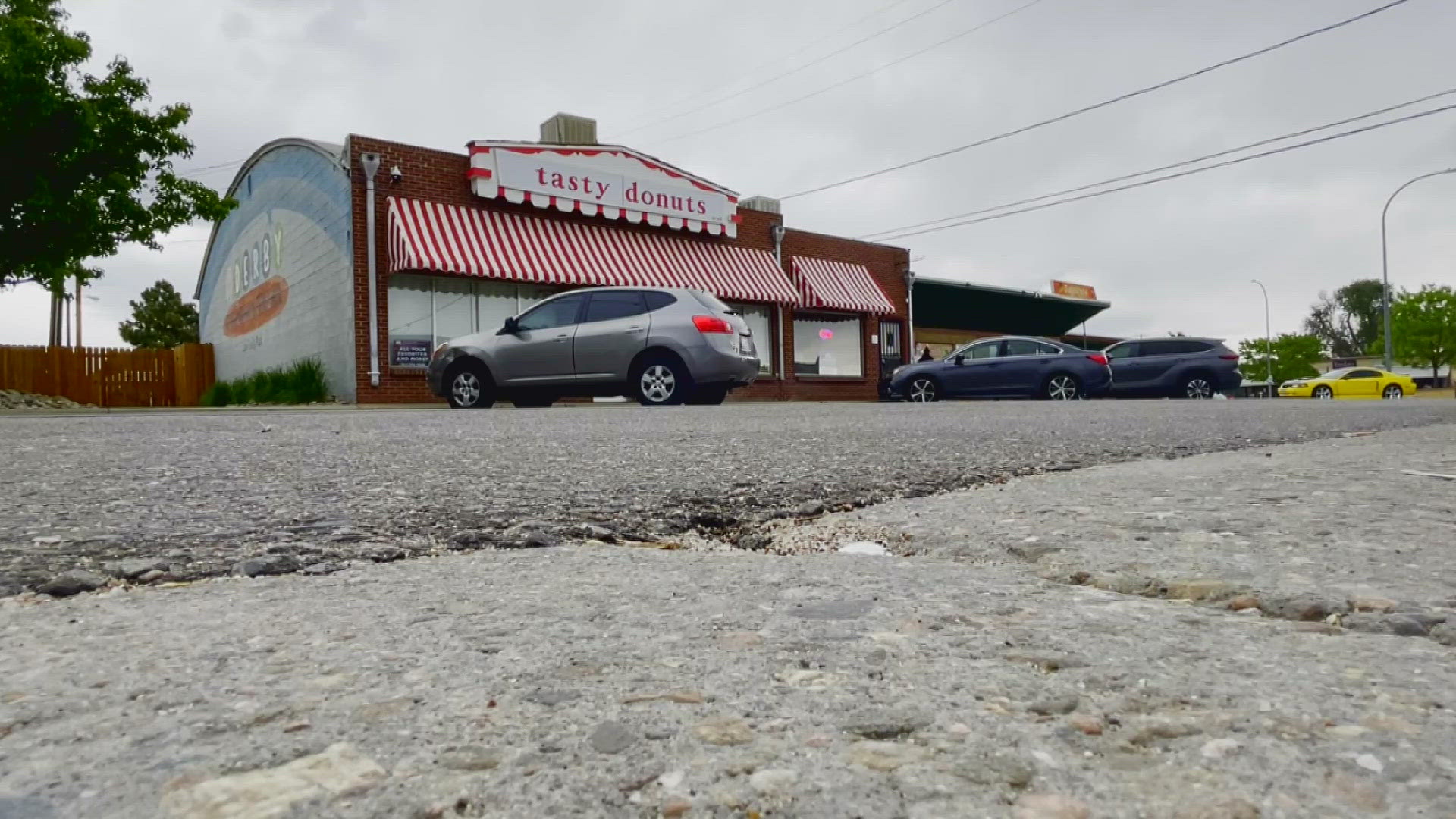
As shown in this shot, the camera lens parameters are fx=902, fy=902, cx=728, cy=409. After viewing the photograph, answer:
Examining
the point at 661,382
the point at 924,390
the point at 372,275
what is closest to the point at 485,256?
the point at 372,275

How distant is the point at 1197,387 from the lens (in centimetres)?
1856

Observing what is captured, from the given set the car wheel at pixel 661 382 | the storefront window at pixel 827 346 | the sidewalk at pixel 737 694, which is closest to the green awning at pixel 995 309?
the storefront window at pixel 827 346

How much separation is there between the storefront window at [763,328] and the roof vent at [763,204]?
271 cm

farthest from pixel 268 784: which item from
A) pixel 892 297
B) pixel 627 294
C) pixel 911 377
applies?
pixel 892 297

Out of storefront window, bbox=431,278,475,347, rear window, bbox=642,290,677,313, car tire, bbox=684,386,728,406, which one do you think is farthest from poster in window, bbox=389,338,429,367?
car tire, bbox=684,386,728,406

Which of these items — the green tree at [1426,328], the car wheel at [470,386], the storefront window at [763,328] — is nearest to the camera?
the car wheel at [470,386]

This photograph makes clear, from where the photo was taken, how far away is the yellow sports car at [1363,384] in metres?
28.5

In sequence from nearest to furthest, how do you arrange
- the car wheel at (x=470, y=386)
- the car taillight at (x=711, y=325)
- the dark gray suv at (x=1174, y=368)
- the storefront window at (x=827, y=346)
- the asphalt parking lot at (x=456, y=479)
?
the asphalt parking lot at (x=456, y=479), the car taillight at (x=711, y=325), the car wheel at (x=470, y=386), the dark gray suv at (x=1174, y=368), the storefront window at (x=827, y=346)

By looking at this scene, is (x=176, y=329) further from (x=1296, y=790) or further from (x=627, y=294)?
(x=1296, y=790)

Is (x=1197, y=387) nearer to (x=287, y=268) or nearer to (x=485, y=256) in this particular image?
(x=485, y=256)

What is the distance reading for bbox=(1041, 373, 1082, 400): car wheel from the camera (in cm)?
1683

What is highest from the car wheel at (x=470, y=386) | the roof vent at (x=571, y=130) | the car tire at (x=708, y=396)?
the roof vent at (x=571, y=130)

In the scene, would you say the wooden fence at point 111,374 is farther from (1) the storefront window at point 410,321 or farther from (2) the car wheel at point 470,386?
(2) the car wheel at point 470,386

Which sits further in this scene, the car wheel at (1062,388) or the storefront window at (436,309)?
the car wheel at (1062,388)
